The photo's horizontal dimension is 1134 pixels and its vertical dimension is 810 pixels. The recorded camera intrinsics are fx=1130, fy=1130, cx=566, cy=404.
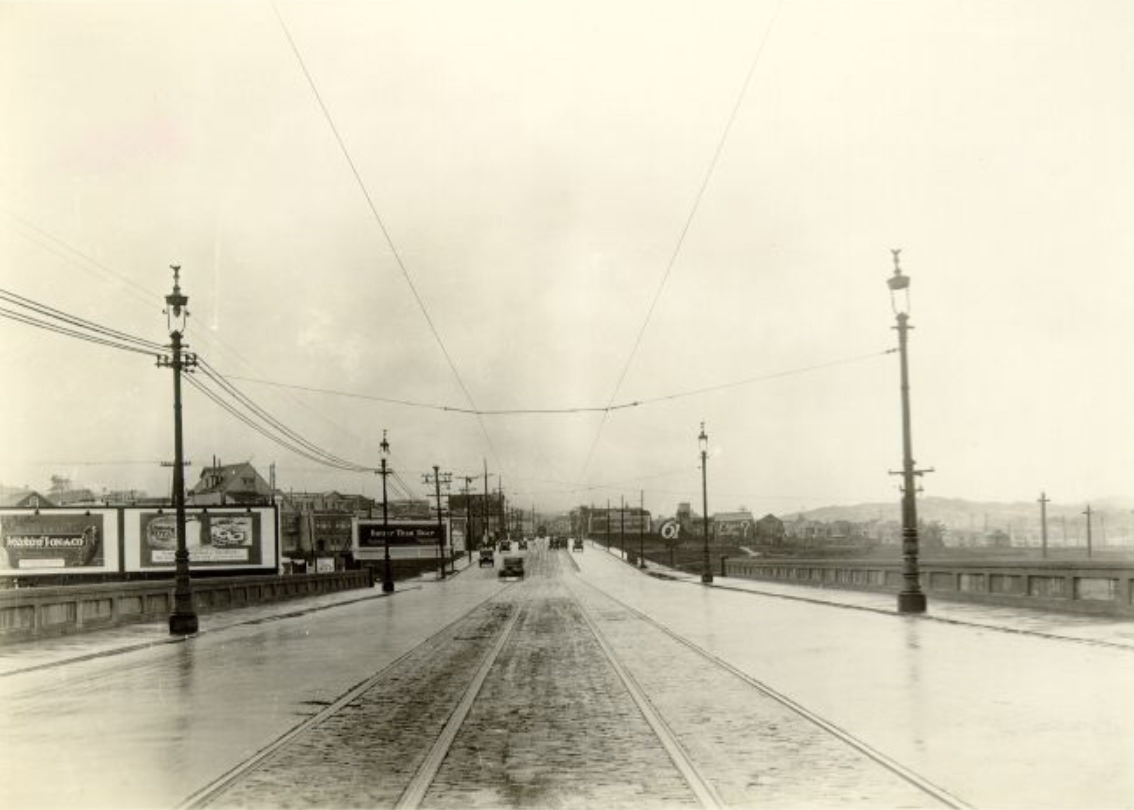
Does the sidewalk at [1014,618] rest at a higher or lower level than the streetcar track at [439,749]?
lower

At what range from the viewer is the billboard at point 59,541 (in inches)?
2232

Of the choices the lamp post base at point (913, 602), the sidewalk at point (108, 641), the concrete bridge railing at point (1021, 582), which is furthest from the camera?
the lamp post base at point (913, 602)

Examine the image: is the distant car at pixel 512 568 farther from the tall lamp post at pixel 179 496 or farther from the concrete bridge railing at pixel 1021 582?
the tall lamp post at pixel 179 496

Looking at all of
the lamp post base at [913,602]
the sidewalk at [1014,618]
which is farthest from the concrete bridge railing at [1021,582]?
the lamp post base at [913,602]

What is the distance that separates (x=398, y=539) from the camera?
369ft

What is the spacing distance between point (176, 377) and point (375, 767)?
19.6 m

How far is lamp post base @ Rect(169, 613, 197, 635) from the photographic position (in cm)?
2517

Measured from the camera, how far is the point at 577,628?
2627 cm

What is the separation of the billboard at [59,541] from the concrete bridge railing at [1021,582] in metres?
36.8

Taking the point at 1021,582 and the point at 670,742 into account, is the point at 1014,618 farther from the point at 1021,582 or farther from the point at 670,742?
the point at 670,742

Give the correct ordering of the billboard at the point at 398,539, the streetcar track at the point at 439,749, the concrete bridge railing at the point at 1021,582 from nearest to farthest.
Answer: the streetcar track at the point at 439,749 → the concrete bridge railing at the point at 1021,582 → the billboard at the point at 398,539

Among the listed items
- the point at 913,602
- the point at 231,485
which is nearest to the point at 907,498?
the point at 913,602

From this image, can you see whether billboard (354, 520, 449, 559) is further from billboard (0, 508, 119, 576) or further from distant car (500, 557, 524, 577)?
billboard (0, 508, 119, 576)

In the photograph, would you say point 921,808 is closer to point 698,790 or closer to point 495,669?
point 698,790
